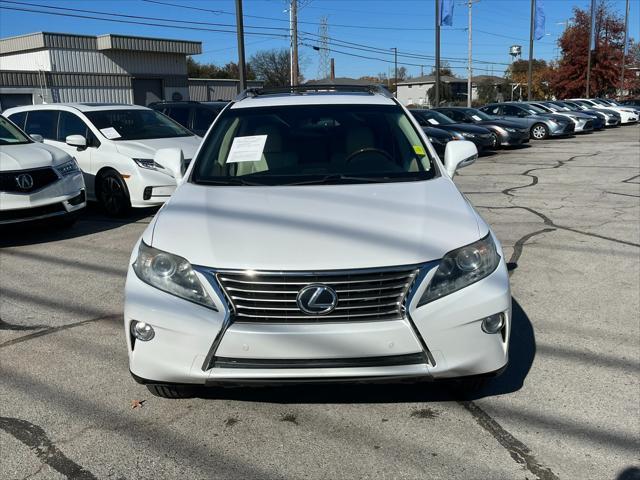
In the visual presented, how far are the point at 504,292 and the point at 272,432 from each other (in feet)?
4.50

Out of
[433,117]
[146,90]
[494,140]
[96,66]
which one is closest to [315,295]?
[494,140]

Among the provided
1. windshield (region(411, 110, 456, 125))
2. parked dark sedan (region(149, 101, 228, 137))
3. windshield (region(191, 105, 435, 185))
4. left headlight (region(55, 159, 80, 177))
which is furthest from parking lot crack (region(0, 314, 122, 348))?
windshield (region(411, 110, 456, 125))

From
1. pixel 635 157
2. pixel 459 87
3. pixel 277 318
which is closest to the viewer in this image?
pixel 277 318

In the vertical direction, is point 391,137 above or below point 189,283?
above

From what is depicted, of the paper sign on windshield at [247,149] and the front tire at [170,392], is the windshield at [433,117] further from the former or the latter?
the front tire at [170,392]

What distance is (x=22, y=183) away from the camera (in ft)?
23.1

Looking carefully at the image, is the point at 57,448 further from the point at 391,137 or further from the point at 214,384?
the point at 391,137

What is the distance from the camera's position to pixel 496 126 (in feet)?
64.7

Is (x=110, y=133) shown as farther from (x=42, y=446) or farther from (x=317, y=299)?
(x=317, y=299)

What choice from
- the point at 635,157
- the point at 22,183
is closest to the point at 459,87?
the point at 635,157

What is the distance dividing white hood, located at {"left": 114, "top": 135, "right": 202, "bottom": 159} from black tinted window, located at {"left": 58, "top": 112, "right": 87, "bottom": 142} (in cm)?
87

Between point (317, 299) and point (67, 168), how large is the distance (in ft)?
19.6

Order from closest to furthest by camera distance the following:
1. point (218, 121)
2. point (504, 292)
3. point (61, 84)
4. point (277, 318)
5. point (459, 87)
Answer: point (277, 318)
point (504, 292)
point (218, 121)
point (61, 84)
point (459, 87)

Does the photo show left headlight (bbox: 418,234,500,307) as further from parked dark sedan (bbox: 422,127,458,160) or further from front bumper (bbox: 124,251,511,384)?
parked dark sedan (bbox: 422,127,458,160)
